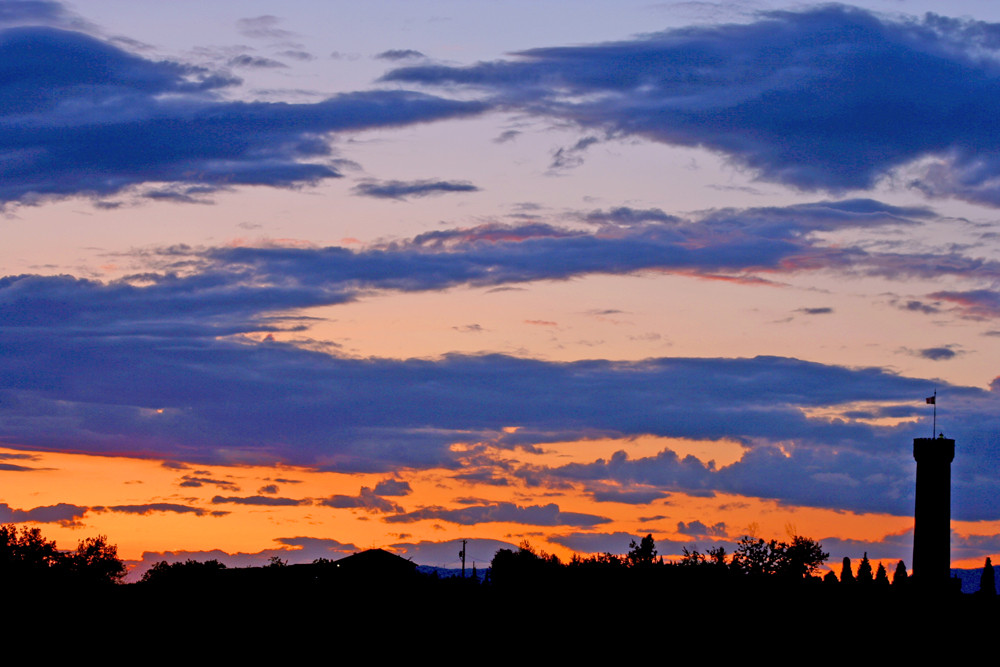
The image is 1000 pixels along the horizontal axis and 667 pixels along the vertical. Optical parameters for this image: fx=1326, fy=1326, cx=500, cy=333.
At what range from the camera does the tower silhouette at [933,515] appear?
544ft

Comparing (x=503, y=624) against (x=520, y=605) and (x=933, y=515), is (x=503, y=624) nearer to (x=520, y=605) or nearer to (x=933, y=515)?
(x=520, y=605)

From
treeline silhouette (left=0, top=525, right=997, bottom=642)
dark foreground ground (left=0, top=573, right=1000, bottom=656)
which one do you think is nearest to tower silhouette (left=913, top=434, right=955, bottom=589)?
treeline silhouette (left=0, top=525, right=997, bottom=642)

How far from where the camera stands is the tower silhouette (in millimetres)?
165875

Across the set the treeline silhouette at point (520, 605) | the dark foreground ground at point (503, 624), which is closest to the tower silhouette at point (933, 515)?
the treeline silhouette at point (520, 605)

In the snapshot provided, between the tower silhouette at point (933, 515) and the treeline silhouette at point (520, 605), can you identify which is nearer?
the treeline silhouette at point (520, 605)

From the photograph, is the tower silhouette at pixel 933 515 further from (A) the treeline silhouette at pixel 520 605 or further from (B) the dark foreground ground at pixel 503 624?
(B) the dark foreground ground at pixel 503 624

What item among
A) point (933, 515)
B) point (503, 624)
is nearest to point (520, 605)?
point (503, 624)

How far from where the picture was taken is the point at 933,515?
167250 mm

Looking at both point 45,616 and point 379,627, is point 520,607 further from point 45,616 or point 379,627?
point 45,616

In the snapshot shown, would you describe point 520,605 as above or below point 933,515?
below

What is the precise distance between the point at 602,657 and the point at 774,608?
2512 cm

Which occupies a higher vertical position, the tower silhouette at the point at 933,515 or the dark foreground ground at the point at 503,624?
the tower silhouette at the point at 933,515

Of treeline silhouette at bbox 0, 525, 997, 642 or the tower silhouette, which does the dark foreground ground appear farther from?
the tower silhouette

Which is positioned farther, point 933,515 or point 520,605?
point 933,515
